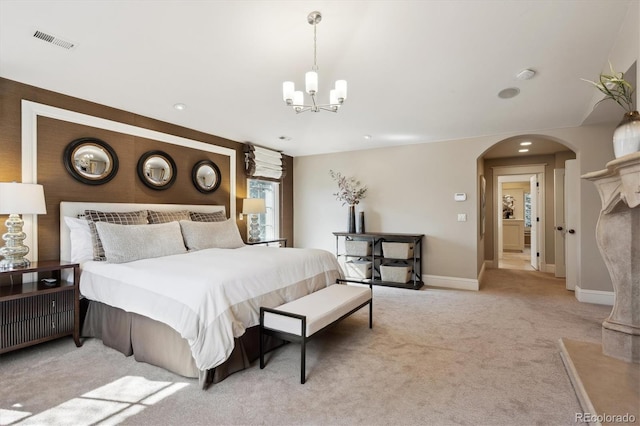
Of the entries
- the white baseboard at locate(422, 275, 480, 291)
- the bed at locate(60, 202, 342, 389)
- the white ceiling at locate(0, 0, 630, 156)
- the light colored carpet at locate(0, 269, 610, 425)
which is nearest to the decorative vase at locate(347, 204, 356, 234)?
the white baseboard at locate(422, 275, 480, 291)

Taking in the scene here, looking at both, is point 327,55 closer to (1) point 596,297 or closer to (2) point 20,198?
(2) point 20,198

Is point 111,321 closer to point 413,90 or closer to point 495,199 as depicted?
point 413,90

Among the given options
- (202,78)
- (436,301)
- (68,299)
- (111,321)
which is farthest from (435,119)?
Result: (68,299)

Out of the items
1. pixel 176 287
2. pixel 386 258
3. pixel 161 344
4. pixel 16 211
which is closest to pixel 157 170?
pixel 16 211

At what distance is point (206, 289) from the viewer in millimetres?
2162

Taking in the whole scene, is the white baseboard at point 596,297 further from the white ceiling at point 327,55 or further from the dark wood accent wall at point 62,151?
the dark wood accent wall at point 62,151

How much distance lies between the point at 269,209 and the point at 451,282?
3600mm

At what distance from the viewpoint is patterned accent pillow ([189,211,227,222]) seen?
4.24 metres

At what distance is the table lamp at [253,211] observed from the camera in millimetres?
5078

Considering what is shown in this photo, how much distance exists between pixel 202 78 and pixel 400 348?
10.9 feet

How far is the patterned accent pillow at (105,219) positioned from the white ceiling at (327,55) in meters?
1.29

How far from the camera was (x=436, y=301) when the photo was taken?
4.27m

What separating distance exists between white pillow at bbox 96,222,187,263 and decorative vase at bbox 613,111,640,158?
3.84 metres

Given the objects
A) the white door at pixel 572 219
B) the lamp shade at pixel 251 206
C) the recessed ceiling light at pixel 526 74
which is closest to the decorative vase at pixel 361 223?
the lamp shade at pixel 251 206
